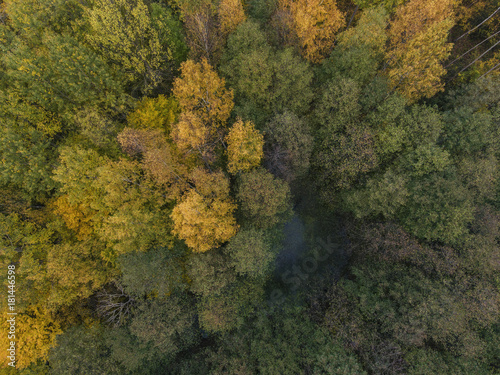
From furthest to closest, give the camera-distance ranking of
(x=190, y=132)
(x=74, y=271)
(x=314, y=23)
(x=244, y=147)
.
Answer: (x=314, y=23) < (x=244, y=147) < (x=74, y=271) < (x=190, y=132)

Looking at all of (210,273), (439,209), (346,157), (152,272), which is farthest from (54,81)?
(439,209)

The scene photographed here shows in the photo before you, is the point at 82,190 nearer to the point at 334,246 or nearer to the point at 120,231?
the point at 120,231

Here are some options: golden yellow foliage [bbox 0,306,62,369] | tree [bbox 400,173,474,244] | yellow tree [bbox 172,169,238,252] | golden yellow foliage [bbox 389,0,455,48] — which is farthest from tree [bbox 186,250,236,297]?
golden yellow foliage [bbox 389,0,455,48]

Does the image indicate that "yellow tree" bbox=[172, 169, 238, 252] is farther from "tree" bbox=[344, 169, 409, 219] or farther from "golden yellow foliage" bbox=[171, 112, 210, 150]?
"tree" bbox=[344, 169, 409, 219]

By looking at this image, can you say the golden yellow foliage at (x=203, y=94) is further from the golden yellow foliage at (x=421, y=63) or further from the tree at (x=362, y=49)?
the golden yellow foliage at (x=421, y=63)

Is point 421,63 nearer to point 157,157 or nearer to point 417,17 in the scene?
point 417,17

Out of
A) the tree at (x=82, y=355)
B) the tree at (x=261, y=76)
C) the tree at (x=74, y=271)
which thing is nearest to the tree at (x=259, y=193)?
the tree at (x=261, y=76)
